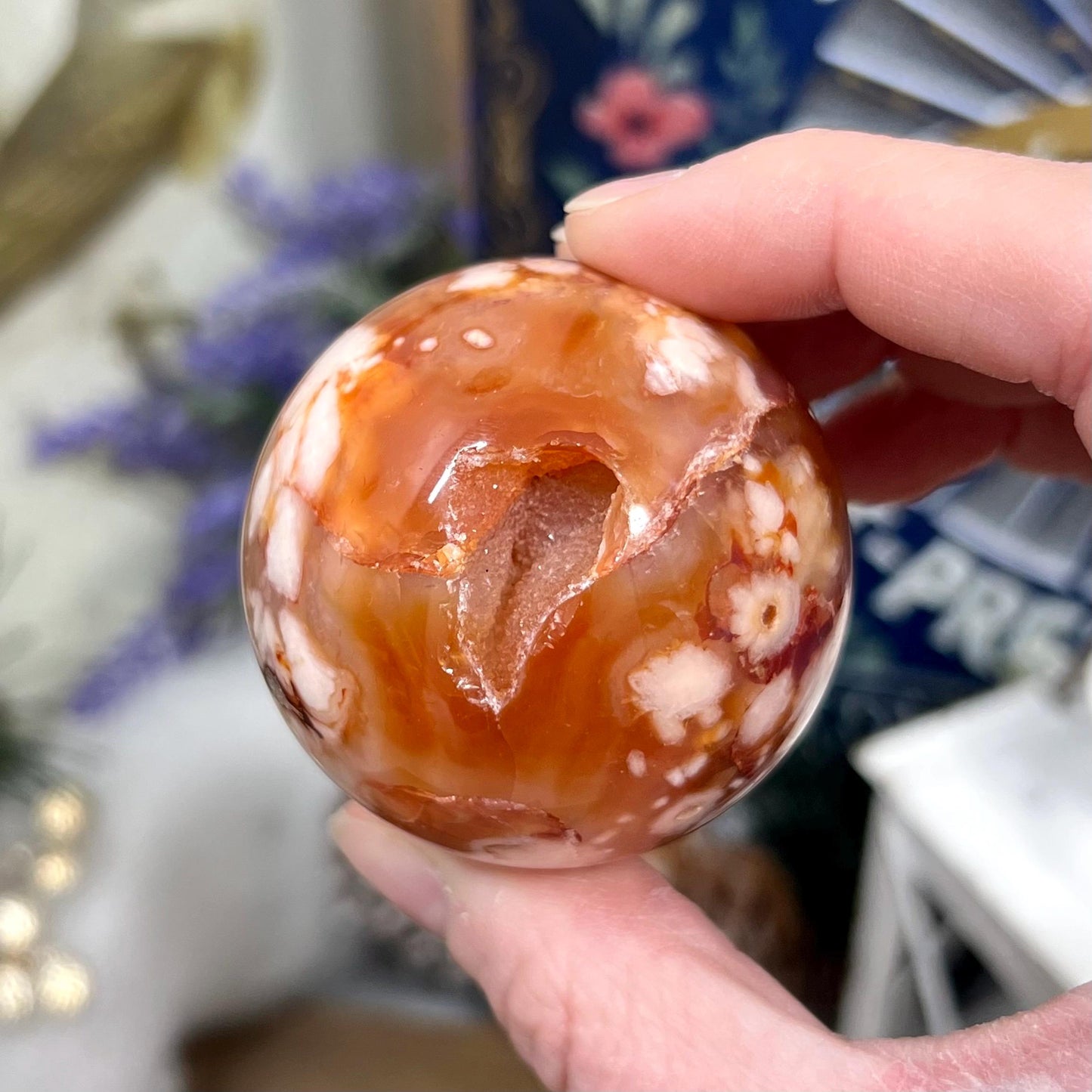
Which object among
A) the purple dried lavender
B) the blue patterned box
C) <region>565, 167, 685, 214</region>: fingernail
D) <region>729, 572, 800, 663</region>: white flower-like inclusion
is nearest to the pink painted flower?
the blue patterned box

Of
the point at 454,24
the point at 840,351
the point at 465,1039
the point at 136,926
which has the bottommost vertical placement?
the point at 465,1039

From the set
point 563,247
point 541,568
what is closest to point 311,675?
point 541,568

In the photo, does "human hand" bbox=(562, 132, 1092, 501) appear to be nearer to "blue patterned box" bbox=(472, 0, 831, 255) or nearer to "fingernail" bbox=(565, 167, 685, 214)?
"fingernail" bbox=(565, 167, 685, 214)

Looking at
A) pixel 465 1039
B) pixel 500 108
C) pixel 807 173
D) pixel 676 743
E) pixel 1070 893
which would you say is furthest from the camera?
pixel 465 1039

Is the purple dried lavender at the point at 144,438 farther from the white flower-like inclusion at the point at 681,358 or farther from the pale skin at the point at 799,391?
the white flower-like inclusion at the point at 681,358

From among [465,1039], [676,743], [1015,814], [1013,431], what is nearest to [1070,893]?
[1015,814]

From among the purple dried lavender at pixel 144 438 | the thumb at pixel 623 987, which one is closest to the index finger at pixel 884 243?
the thumb at pixel 623 987

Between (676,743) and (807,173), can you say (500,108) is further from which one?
(676,743)
